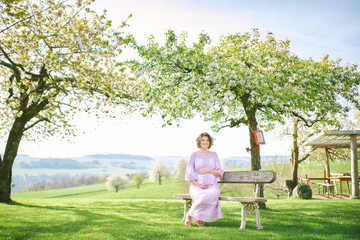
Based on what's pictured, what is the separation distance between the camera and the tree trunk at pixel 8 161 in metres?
14.5

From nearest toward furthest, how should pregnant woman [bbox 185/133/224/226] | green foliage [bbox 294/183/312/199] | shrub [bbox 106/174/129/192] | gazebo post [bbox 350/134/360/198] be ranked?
pregnant woman [bbox 185/133/224/226], gazebo post [bbox 350/134/360/198], green foliage [bbox 294/183/312/199], shrub [bbox 106/174/129/192]

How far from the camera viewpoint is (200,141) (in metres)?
8.04

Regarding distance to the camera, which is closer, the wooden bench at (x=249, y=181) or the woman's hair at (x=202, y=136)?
the wooden bench at (x=249, y=181)

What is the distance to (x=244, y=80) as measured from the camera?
398 inches

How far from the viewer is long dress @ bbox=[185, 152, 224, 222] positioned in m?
7.20

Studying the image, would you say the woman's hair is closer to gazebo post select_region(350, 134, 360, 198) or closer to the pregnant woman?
the pregnant woman

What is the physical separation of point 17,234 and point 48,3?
961 cm

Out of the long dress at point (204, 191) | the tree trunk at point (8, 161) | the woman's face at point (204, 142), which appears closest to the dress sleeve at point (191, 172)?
the long dress at point (204, 191)

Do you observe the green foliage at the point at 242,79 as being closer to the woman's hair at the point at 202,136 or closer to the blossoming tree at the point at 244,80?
the blossoming tree at the point at 244,80

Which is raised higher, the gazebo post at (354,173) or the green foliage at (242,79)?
the green foliage at (242,79)

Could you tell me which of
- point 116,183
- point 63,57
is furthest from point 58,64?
point 116,183

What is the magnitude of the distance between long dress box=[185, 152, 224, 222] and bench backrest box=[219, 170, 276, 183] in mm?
340

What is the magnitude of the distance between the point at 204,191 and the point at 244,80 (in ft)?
15.3

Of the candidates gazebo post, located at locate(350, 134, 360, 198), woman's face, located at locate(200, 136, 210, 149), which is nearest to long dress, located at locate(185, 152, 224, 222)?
woman's face, located at locate(200, 136, 210, 149)
